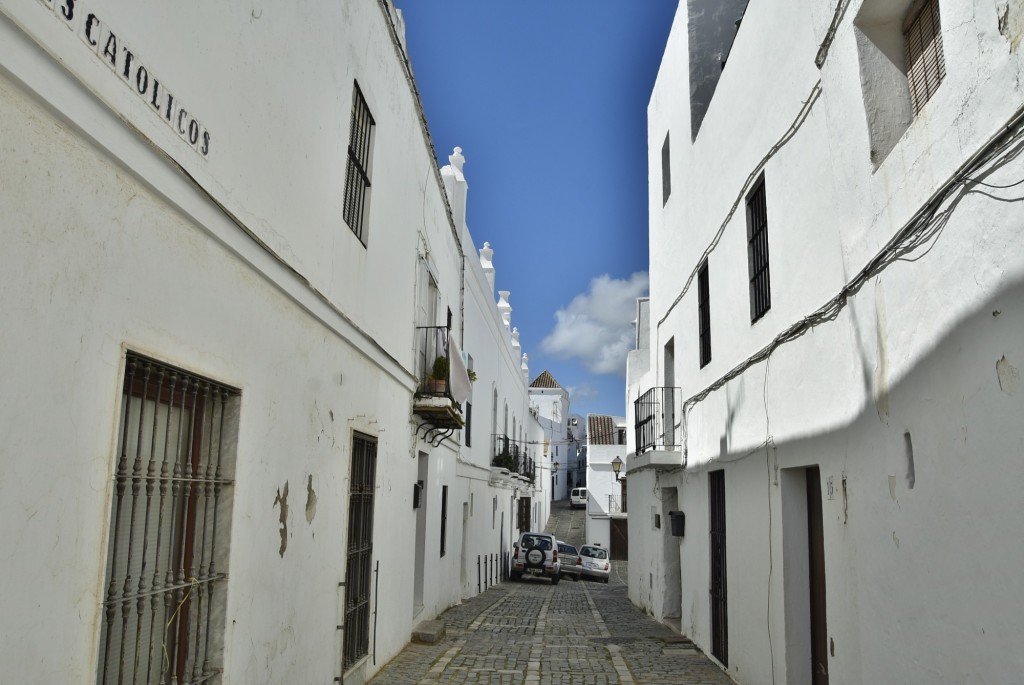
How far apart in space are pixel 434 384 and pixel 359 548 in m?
3.36

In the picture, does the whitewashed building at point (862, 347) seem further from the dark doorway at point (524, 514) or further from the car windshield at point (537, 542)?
the dark doorway at point (524, 514)

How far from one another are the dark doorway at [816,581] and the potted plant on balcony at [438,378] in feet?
17.1

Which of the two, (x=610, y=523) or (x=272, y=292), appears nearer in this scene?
(x=272, y=292)

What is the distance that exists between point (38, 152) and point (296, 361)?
3072 millimetres

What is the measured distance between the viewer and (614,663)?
9156 millimetres

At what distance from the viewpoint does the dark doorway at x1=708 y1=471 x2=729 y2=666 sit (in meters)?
9.02

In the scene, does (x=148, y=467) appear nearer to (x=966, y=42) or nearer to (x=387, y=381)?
(x=966, y=42)

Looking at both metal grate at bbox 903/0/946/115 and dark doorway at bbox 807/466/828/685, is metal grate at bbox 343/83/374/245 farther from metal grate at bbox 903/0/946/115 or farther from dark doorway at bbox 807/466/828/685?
dark doorway at bbox 807/466/828/685

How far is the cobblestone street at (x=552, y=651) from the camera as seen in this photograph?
8.26m

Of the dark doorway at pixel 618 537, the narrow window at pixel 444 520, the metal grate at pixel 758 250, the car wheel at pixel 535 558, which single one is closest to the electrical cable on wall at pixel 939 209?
the metal grate at pixel 758 250

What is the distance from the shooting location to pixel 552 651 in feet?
32.9

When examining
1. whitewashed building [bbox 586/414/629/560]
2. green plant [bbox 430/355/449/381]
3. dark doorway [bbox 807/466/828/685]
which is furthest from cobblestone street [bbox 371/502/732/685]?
whitewashed building [bbox 586/414/629/560]

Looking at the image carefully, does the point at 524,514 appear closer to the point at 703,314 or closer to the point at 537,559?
the point at 537,559

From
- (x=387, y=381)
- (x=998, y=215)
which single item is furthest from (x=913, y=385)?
(x=387, y=381)
